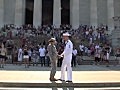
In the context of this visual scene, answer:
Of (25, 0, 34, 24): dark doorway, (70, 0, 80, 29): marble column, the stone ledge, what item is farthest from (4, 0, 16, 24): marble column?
the stone ledge

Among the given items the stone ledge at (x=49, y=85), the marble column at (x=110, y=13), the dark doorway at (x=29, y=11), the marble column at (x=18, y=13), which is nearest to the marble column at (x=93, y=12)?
the marble column at (x=110, y=13)

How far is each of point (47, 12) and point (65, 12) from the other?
3375 mm

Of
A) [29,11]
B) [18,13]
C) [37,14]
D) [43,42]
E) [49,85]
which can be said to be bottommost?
[49,85]

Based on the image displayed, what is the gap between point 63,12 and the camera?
54375mm

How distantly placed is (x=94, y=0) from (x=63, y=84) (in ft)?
123

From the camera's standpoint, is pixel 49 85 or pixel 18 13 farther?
pixel 18 13

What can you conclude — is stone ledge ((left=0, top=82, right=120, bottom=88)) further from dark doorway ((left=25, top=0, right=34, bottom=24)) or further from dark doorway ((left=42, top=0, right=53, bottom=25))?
dark doorway ((left=42, top=0, right=53, bottom=25))

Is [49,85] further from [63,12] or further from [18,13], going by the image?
[63,12]

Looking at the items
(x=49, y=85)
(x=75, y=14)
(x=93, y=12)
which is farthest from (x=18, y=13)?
(x=49, y=85)

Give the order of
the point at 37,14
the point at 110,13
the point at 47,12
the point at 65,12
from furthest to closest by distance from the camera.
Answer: the point at 47,12 → the point at 65,12 → the point at 110,13 → the point at 37,14

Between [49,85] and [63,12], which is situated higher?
[63,12]

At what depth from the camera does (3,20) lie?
50.4 meters

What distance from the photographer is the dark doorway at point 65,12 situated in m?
53.9

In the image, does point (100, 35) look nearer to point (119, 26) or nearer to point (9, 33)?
point (119, 26)
